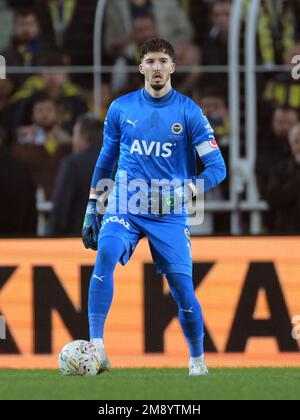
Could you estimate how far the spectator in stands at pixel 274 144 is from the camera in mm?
13281

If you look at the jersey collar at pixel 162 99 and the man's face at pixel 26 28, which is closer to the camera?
the jersey collar at pixel 162 99

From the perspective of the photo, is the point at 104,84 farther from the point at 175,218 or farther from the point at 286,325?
the point at 175,218

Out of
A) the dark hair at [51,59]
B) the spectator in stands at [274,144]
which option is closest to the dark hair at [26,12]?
the dark hair at [51,59]

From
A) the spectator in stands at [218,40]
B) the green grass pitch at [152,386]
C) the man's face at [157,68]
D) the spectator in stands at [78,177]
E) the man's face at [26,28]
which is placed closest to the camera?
the green grass pitch at [152,386]

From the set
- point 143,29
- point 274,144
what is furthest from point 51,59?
point 274,144

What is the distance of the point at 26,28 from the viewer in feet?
46.5

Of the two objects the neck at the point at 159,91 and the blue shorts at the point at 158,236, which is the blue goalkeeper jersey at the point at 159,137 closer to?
the neck at the point at 159,91

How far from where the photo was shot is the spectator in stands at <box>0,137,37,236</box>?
13.4 m

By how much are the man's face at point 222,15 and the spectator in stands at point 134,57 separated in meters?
0.68

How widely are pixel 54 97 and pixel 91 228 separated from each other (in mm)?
5534

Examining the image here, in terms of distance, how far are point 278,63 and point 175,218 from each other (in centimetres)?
586

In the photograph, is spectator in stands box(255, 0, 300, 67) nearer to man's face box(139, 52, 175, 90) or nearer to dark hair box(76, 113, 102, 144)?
dark hair box(76, 113, 102, 144)

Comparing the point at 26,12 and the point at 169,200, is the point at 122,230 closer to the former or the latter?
the point at 169,200

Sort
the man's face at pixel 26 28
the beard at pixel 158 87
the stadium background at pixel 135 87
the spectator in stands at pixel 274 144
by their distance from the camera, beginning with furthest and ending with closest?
the man's face at pixel 26 28
the spectator in stands at pixel 274 144
the stadium background at pixel 135 87
the beard at pixel 158 87
